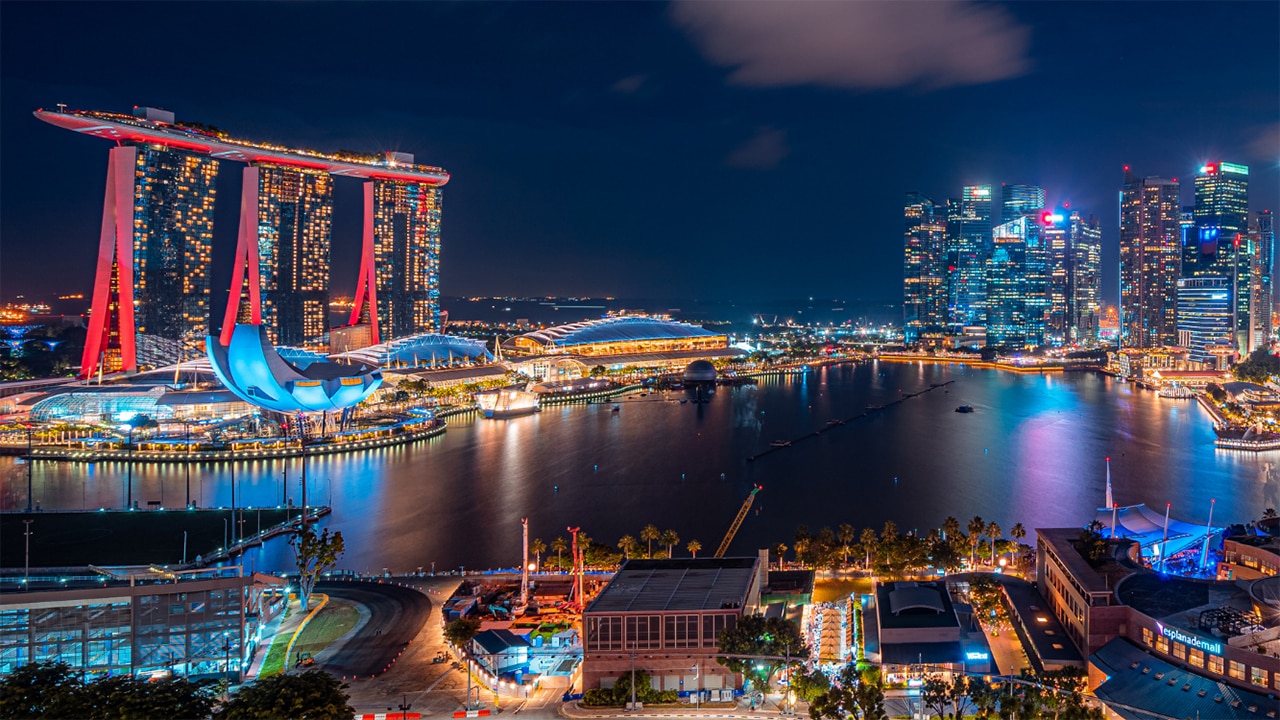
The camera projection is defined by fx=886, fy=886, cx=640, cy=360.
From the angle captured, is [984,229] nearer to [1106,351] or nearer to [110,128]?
[1106,351]

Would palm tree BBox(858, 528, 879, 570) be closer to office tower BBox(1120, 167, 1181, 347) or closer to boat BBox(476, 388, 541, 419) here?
boat BBox(476, 388, 541, 419)

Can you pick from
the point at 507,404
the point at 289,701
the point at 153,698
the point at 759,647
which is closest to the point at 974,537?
the point at 759,647

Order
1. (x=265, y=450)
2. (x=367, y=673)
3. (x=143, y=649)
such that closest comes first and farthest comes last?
(x=143, y=649)
(x=367, y=673)
(x=265, y=450)

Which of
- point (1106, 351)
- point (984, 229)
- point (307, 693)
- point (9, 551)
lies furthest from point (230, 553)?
point (984, 229)

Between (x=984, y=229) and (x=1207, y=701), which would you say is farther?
(x=984, y=229)

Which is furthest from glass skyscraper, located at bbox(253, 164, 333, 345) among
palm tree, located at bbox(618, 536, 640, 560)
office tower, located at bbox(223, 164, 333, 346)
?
palm tree, located at bbox(618, 536, 640, 560)

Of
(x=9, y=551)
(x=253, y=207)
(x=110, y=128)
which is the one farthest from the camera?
(x=253, y=207)

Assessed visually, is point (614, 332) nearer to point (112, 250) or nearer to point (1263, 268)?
point (112, 250)
